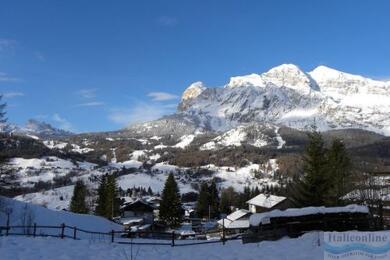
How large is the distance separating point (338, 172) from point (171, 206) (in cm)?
4994

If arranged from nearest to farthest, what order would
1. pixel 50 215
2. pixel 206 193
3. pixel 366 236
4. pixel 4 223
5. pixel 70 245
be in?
1. pixel 366 236
2. pixel 70 245
3. pixel 4 223
4. pixel 50 215
5. pixel 206 193

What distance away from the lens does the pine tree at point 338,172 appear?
43.1 meters

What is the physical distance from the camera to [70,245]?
27969 millimetres

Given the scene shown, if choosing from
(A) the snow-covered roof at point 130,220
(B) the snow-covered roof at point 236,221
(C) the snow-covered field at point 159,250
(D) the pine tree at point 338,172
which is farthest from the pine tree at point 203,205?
(C) the snow-covered field at point 159,250

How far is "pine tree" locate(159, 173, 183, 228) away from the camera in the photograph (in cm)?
9212

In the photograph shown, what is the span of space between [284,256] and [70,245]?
1130 centimetres

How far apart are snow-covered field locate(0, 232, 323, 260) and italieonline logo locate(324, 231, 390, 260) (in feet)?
2.29

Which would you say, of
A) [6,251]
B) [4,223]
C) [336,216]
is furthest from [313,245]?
[4,223]

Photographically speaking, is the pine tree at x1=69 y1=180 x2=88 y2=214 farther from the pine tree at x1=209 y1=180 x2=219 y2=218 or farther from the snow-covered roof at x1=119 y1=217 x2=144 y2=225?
the pine tree at x1=209 y1=180 x2=219 y2=218

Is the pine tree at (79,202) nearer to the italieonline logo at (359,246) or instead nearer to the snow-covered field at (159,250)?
the snow-covered field at (159,250)

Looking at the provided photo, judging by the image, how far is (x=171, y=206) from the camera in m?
92.8

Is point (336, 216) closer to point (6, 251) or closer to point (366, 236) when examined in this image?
point (366, 236)

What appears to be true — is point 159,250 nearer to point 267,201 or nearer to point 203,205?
point 267,201

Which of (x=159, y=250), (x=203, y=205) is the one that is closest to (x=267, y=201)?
(x=203, y=205)
